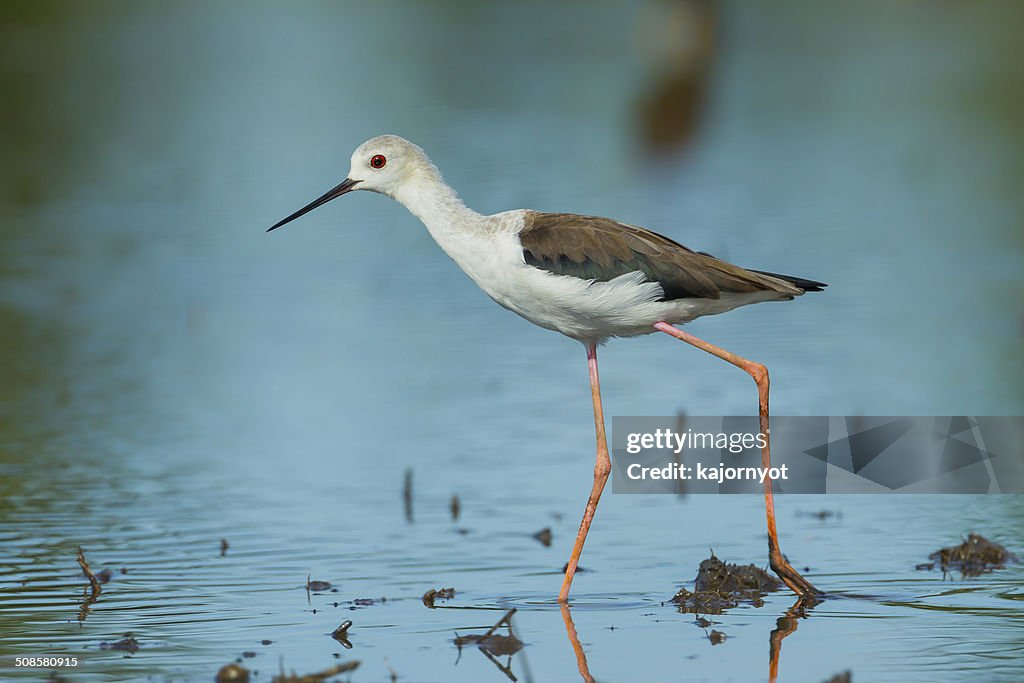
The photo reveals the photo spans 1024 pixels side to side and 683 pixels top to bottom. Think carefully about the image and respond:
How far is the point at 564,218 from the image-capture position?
713cm

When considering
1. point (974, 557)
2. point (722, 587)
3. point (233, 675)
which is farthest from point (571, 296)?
point (233, 675)

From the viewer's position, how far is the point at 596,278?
689cm

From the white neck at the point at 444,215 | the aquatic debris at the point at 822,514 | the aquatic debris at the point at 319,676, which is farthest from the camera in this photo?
the aquatic debris at the point at 822,514

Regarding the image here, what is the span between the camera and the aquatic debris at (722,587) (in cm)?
665

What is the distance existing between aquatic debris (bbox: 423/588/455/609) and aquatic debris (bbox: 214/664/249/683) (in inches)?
46.8

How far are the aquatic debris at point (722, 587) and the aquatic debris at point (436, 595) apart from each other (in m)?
0.92

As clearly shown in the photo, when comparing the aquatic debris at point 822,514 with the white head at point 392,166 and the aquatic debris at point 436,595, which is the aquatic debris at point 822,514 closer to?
the aquatic debris at point 436,595

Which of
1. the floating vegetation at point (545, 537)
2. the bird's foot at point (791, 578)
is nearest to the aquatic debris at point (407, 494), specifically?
the floating vegetation at point (545, 537)

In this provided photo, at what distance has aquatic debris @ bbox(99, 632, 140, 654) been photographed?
621cm

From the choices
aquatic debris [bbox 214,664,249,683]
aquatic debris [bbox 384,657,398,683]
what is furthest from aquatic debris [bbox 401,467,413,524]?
aquatic debris [bbox 214,664,249,683]

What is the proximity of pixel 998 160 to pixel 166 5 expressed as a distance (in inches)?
861

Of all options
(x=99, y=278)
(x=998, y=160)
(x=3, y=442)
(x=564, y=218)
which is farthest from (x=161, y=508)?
(x=998, y=160)

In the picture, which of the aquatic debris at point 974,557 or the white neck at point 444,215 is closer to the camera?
the aquatic debris at point 974,557

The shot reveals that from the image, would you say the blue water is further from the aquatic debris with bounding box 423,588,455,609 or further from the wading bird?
the wading bird
